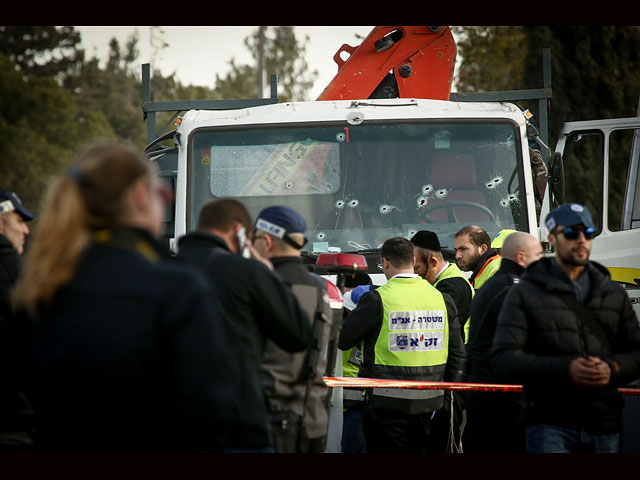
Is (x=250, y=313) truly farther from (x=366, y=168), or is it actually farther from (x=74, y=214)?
(x=366, y=168)

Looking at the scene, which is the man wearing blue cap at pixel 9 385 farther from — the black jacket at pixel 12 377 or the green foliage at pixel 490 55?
the green foliage at pixel 490 55

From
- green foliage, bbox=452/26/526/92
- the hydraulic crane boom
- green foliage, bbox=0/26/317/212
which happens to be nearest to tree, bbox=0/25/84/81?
green foliage, bbox=0/26/317/212

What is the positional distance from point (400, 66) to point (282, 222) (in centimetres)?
526

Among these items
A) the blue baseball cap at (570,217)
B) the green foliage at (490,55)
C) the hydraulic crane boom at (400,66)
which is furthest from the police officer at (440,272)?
the green foliage at (490,55)

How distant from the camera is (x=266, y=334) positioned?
366 cm

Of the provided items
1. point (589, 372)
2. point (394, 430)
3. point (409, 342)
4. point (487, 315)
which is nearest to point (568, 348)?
point (589, 372)

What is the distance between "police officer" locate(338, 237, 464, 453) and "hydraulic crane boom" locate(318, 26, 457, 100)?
3.55 m

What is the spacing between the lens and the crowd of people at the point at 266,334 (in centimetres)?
242

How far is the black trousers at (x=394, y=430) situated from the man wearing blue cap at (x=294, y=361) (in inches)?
60.4

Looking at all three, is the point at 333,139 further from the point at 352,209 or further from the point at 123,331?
the point at 123,331

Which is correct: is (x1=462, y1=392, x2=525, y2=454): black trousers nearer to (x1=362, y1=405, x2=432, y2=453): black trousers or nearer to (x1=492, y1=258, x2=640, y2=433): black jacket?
(x1=362, y1=405, x2=432, y2=453): black trousers

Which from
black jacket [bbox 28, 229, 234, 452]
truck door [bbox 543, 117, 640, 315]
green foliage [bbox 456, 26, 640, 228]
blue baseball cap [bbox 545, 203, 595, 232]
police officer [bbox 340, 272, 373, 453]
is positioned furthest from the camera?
green foliage [bbox 456, 26, 640, 228]

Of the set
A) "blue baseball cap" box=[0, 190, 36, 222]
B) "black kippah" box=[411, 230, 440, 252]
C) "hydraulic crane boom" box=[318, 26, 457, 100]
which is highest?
"hydraulic crane boom" box=[318, 26, 457, 100]

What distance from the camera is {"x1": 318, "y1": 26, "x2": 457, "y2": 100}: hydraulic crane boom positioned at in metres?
9.32
